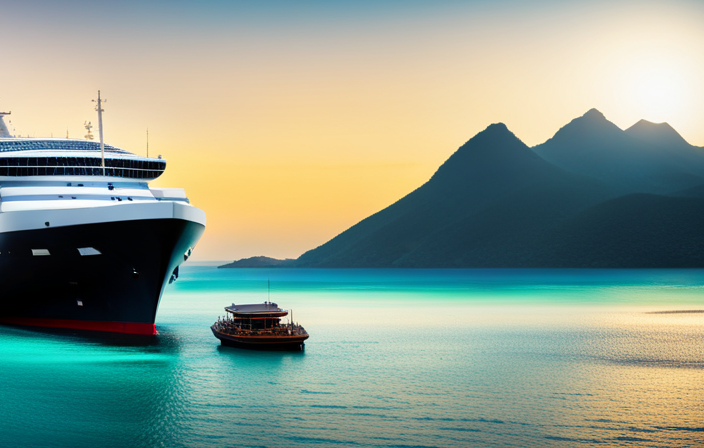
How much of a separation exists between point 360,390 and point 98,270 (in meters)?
18.5

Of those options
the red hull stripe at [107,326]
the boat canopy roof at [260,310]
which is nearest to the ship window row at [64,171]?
the red hull stripe at [107,326]

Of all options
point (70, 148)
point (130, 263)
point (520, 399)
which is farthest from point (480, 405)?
point (70, 148)

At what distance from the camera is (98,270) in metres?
40.2

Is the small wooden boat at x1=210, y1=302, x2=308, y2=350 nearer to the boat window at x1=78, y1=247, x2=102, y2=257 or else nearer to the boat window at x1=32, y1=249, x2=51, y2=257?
the boat window at x1=78, y1=247, x2=102, y2=257

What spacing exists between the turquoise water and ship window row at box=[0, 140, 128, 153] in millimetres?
13155

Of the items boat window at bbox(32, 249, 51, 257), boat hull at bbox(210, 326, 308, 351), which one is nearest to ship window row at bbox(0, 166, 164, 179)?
boat window at bbox(32, 249, 51, 257)

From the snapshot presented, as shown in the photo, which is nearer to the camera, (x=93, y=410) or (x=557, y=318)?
(x=93, y=410)

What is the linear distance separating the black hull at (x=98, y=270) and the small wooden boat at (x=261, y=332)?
16.8ft

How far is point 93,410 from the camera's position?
2736 centimetres

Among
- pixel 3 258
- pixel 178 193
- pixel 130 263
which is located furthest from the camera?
pixel 178 193

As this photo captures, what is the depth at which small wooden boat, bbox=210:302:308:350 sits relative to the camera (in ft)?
139

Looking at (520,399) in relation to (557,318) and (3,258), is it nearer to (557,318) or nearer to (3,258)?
(3,258)

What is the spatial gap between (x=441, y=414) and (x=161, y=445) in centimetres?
1088

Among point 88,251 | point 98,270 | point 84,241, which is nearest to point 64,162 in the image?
point 84,241
